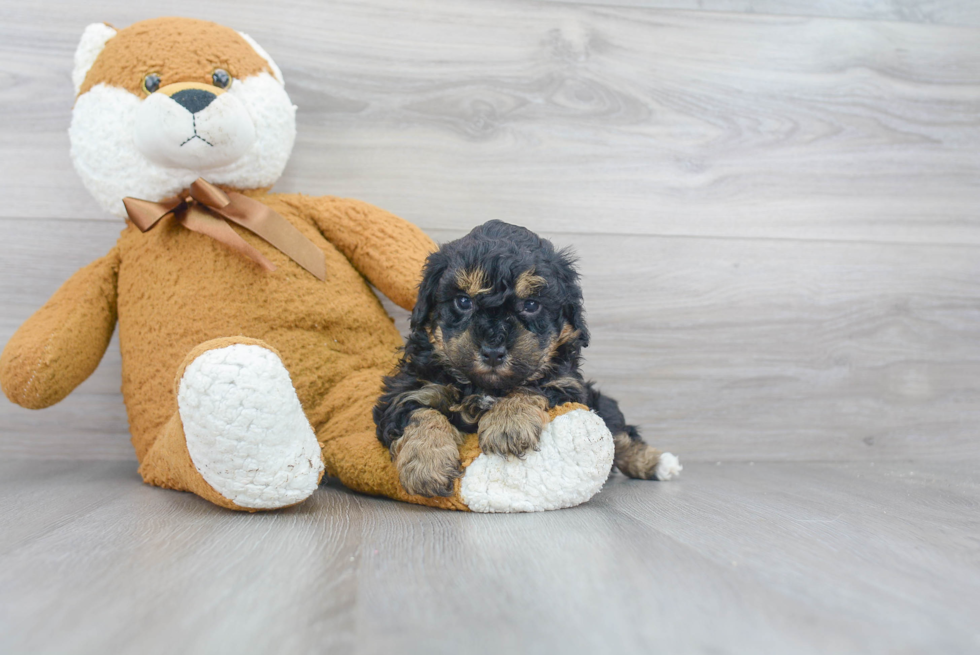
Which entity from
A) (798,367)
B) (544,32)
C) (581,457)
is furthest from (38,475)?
(798,367)

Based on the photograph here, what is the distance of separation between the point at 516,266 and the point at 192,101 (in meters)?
0.74

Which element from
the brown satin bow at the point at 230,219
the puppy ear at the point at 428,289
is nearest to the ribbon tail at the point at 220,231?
the brown satin bow at the point at 230,219

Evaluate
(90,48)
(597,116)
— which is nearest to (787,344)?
(597,116)

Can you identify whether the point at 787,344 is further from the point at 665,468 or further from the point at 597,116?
the point at 597,116

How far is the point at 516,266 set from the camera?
46.9 inches

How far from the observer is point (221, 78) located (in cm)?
143

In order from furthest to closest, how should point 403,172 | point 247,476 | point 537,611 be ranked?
point 403,172 → point 247,476 → point 537,611

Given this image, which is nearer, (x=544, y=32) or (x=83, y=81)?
(x=83, y=81)

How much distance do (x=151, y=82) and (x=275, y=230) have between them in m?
0.38

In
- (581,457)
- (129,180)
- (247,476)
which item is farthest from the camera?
(129,180)

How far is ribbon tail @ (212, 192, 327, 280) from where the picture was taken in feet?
4.78

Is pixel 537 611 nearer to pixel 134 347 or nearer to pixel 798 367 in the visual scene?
pixel 134 347

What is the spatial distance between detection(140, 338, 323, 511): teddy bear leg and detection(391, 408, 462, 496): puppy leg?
0.49 feet

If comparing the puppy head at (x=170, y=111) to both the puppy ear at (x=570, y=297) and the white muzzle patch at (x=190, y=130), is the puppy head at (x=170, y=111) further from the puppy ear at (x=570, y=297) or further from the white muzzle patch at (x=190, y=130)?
the puppy ear at (x=570, y=297)
